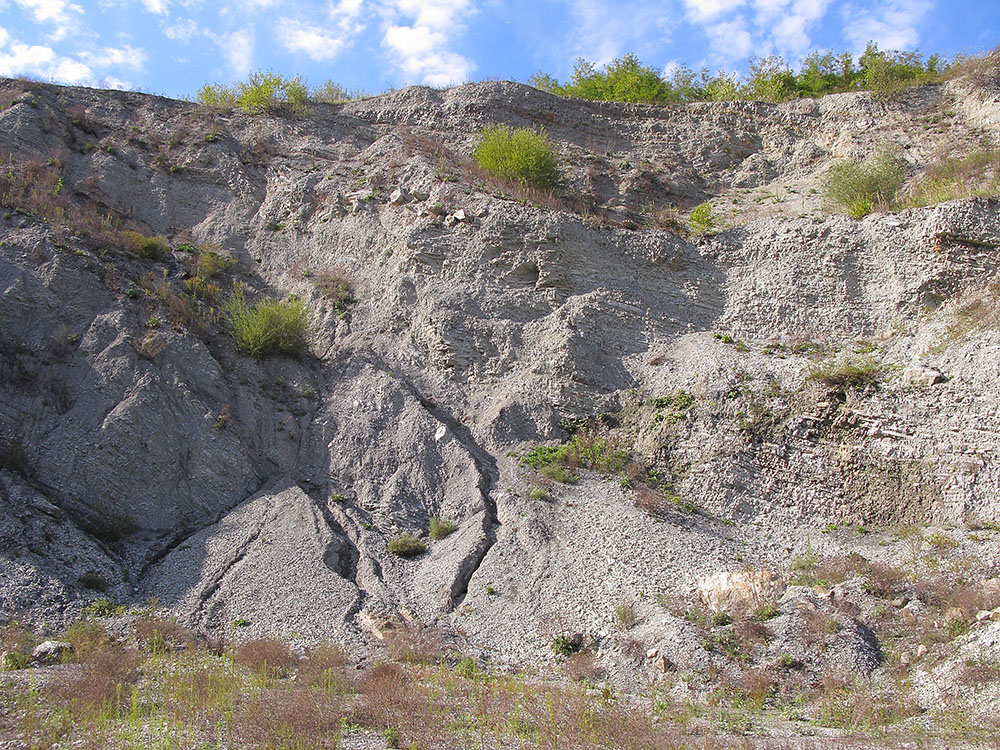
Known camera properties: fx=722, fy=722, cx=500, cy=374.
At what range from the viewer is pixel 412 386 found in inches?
594

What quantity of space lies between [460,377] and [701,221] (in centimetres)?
761

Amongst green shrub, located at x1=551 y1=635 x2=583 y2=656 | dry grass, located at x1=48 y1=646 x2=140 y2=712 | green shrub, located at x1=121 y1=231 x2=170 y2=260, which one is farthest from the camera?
green shrub, located at x1=121 y1=231 x2=170 y2=260

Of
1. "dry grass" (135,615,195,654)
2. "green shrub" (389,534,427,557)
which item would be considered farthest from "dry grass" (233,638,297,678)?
"green shrub" (389,534,427,557)

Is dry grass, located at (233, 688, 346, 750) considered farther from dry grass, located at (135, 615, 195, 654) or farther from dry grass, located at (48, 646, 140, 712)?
dry grass, located at (135, 615, 195, 654)

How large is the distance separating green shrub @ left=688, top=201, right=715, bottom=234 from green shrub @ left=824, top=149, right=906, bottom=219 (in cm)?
293

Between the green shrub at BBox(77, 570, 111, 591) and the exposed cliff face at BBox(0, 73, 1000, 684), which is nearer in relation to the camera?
the green shrub at BBox(77, 570, 111, 591)

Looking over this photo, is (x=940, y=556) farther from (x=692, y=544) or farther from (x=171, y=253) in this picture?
(x=171, y=253)

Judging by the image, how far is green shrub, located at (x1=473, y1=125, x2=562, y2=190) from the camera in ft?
61.7

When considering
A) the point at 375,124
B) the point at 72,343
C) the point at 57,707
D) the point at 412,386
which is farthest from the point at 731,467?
the point at 375,124

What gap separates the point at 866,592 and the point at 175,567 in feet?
33.0

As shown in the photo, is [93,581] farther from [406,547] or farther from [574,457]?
[574,457]

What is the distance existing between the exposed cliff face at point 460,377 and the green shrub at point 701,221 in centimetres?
71

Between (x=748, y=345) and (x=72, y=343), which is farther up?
(x=748, y=345)

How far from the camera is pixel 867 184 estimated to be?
17.4m
